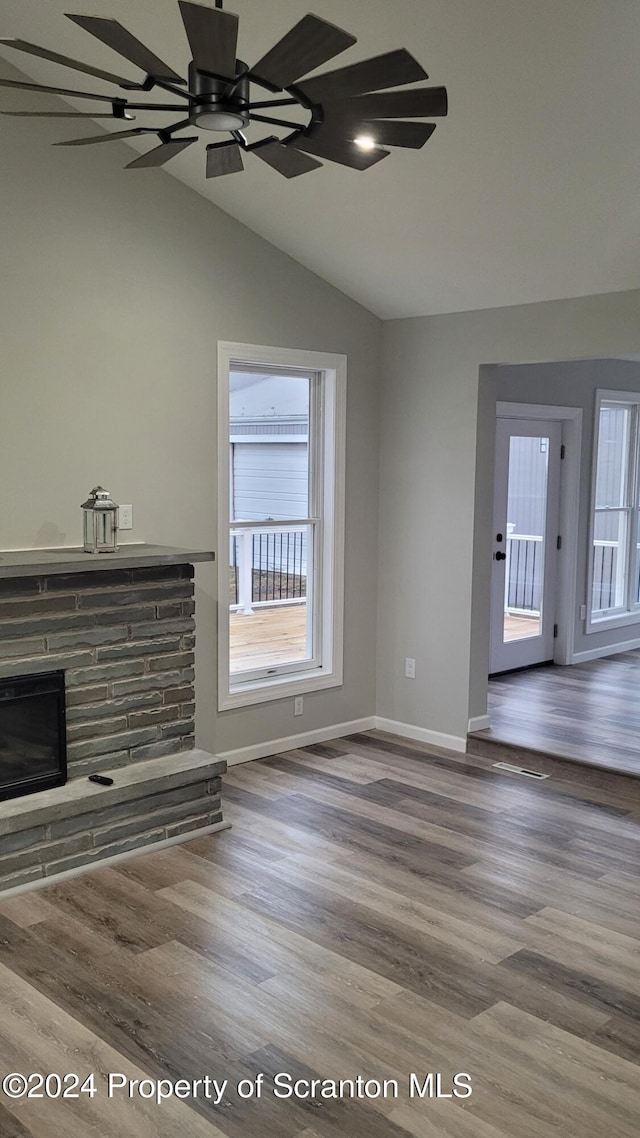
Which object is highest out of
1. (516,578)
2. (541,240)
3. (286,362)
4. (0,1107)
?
(541,240)

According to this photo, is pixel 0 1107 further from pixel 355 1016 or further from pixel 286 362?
pixel 286 362

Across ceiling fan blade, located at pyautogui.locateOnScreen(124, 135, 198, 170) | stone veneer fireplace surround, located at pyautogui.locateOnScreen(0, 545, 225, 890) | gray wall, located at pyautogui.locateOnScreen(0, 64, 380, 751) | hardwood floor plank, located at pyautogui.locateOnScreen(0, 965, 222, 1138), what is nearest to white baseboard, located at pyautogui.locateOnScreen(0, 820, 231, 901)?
stone veneer fireplace surround, located at pyautogui.locateOnScreen(0, 545, 225, 890)

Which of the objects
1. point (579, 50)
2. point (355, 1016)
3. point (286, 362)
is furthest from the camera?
point (286, 362)

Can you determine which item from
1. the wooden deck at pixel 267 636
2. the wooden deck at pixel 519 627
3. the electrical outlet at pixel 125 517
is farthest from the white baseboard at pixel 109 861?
the wooden deck at pixel 519 627

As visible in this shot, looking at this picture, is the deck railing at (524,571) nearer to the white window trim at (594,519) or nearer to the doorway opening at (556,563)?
the doorway opening at (556,563)

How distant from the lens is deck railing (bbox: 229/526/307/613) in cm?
504

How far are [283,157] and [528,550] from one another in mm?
5054

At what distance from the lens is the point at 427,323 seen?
532 cm

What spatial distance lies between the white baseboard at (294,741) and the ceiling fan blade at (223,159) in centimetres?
293

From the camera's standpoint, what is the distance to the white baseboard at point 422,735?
5352mm

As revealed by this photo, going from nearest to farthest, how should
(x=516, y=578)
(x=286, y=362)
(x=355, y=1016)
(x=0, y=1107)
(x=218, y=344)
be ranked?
(x=0, y=1107) < (x=355, y=1016) < (x=218, y=344) < (x=286, y=362) < (x=516, y=578)

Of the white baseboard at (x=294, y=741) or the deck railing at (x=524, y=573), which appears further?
the deck railing at (x=524, y=573)

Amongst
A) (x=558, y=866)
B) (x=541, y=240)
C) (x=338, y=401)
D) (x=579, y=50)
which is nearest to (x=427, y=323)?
(x=338, y=401)

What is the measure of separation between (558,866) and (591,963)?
2.45 ft
